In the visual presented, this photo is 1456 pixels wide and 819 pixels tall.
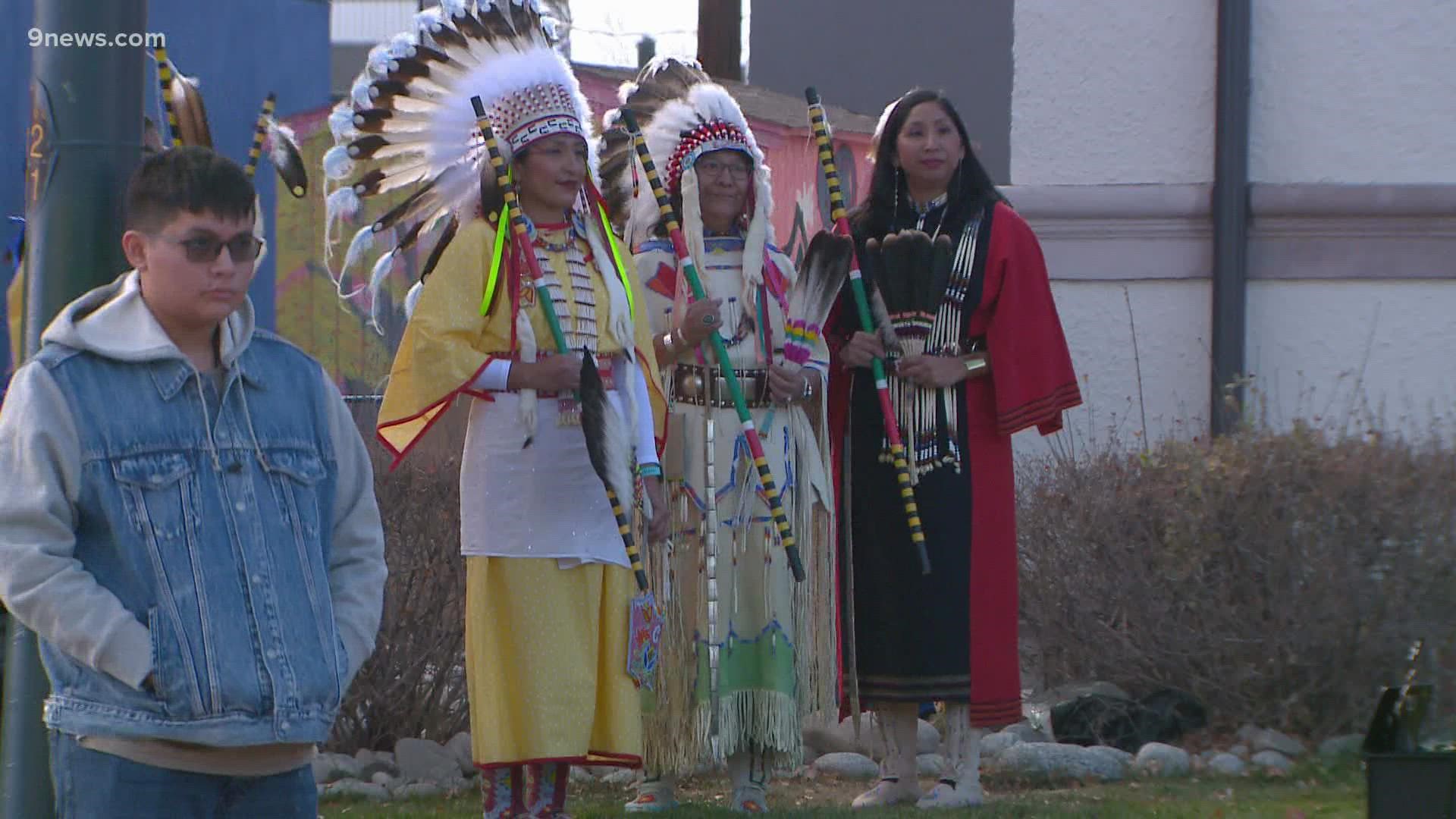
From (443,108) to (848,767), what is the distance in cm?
250

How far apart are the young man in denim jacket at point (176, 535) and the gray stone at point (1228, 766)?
3658 mm

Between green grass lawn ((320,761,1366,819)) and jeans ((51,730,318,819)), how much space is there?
2.45 m

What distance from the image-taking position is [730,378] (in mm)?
5477

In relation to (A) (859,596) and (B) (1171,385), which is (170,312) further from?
(B) (1171,385)

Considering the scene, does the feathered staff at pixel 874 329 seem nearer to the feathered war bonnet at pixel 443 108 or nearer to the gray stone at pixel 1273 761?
the feathered war bonnet at pixel 443 108

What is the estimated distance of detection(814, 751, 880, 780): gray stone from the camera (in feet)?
20.9

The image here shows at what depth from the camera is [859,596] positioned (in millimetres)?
5848

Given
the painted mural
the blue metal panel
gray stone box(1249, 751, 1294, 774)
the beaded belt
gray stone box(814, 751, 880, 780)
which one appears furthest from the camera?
the painted mural

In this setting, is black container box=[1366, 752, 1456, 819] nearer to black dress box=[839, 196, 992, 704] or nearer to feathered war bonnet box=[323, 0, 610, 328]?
black dress box=[839, 196, 992, 704]

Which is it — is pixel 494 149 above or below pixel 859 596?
above

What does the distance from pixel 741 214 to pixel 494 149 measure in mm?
917

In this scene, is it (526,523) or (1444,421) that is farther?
(1444,421)

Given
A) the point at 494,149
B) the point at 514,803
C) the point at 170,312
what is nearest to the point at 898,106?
the point at 494,149

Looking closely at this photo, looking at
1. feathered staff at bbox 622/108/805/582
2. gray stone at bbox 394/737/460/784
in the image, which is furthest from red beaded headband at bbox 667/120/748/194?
gray stone at bbox 394/737/460/784
